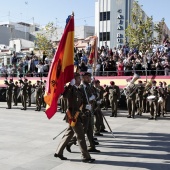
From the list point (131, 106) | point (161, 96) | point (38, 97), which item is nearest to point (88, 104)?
point (131, 106)

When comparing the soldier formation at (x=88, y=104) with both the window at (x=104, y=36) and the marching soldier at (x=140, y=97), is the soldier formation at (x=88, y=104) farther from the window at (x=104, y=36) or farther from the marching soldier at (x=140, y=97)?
the window at (x=104, y=36)

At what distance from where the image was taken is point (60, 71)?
23.9 feet

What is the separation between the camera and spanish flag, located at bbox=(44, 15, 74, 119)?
7023 mm

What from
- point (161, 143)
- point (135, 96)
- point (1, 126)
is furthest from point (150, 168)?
point (135, 96)

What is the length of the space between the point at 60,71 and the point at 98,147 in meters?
2.71

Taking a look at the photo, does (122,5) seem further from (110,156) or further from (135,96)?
(110,156)

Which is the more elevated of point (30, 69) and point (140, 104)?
point (30, 69)

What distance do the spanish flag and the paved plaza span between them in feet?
4.20

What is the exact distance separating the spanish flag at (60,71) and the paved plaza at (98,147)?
1.28 metres

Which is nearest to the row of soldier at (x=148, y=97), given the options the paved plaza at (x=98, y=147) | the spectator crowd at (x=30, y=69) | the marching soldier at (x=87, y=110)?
the paved plaza at (x=98, y=147)

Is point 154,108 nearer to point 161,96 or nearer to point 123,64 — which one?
point 161,96

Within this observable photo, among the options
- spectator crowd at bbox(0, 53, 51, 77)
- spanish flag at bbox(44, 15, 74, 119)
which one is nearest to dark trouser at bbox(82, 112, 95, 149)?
spanish flag at bbox(44, 15, 74, 119)

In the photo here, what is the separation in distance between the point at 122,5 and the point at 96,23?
5.45 meters

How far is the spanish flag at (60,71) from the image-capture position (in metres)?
7.02
